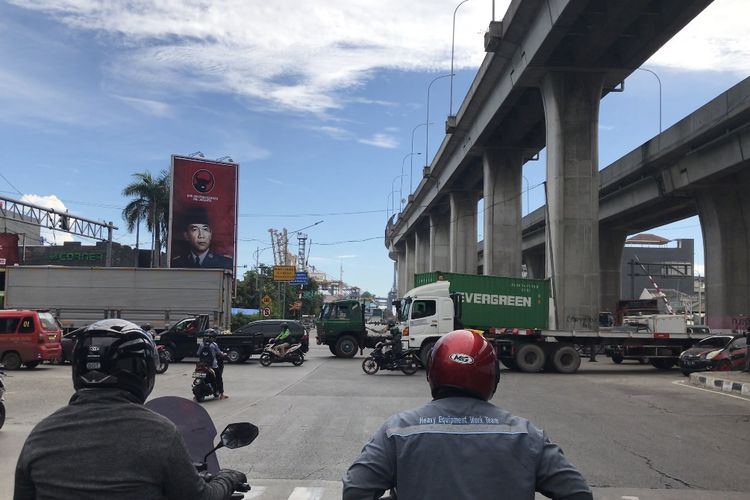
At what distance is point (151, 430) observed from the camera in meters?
2.28

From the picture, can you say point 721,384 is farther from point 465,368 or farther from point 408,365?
point 465,368

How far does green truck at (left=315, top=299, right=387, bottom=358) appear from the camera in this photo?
29703 millimetres

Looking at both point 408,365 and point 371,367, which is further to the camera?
point 371,367

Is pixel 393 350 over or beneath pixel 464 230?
beneath

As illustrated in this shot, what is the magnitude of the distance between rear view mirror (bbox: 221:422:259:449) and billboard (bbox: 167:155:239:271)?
44513 millimetres

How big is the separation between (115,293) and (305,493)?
85.7ft

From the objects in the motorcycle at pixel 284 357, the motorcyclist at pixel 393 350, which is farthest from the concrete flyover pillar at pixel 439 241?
the motorcyclist at pixel 393 350

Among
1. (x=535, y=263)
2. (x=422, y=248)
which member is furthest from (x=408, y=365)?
(x=422, y=248)

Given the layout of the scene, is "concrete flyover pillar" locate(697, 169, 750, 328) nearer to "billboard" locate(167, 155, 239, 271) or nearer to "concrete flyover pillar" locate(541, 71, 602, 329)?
"concrete flyover pillar" locate(541, 71, 602, 329)

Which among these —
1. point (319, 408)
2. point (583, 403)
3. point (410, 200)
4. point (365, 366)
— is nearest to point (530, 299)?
point (365, 366)

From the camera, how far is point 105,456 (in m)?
2.20

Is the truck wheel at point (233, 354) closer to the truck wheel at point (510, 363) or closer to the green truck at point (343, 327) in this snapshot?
the green truck at point (343, 327)

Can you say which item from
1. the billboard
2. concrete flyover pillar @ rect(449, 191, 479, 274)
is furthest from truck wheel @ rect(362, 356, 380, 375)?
concrete flyover pillar @ rect(449, 191, 479, 274)

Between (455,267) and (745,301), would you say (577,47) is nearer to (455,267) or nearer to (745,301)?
(745,301)
